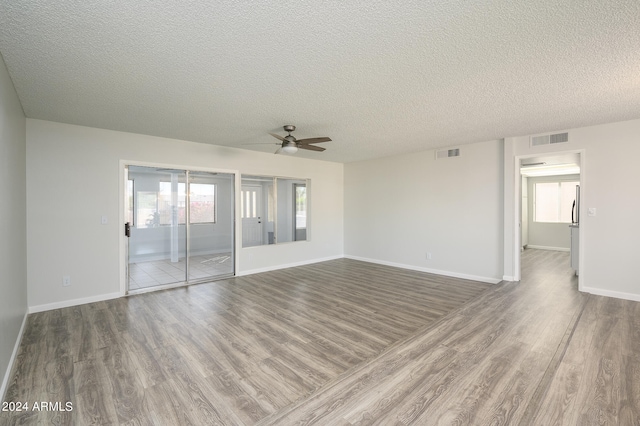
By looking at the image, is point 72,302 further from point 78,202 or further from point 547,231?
point 547,231

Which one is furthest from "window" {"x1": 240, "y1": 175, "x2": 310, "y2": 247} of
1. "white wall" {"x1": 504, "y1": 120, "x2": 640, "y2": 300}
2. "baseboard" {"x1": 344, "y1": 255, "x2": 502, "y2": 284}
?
"white wall" {"x1": 504, "y1": 120, "x2": 640, "y2": 300}

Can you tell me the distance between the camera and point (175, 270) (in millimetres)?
5707

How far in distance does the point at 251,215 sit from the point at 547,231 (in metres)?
8.99

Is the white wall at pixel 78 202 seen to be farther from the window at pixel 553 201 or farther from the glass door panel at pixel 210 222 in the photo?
the window at pixel 553 201

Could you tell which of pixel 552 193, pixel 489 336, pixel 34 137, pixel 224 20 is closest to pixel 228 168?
pixel 34 137

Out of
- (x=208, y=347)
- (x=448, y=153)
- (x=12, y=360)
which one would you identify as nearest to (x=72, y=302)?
(x=12, y=360)

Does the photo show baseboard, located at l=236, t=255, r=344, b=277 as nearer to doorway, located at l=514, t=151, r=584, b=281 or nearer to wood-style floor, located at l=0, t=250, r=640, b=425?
wood-style floor, located at l=0, t=250, r=640, b=425

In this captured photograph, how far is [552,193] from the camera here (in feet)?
28.3

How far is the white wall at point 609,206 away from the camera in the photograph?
12.9ft

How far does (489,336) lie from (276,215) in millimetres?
4825

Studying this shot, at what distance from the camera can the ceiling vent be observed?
4.43 meters

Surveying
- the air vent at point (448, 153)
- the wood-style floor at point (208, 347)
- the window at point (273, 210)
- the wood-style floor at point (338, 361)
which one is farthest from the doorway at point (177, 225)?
the air vent at point (448, 153)

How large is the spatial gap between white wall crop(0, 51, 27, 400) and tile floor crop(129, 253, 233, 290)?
5.78 ft

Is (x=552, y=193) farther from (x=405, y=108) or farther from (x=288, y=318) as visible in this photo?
(x=288, y=318)
